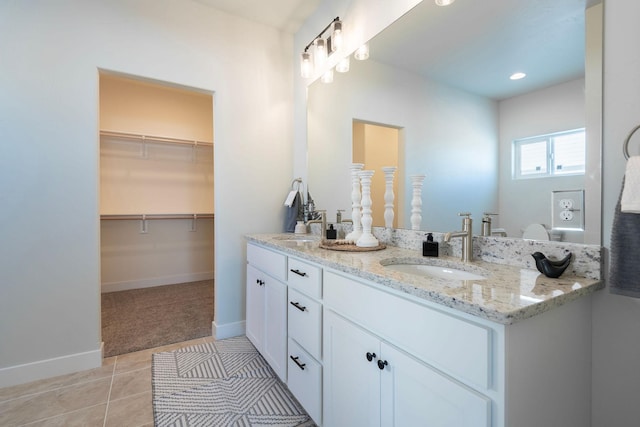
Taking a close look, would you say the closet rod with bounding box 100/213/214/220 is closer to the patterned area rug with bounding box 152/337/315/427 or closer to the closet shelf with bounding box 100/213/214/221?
the closet shelf with bounding box 100/213/214/221

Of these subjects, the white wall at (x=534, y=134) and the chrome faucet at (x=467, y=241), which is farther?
the chrome faucet at (x=467, y=241)

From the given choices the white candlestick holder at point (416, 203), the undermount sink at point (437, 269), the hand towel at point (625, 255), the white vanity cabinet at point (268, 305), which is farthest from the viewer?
the white vanity cabinet at point (268, 305)

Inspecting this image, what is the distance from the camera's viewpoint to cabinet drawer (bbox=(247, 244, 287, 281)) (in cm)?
162

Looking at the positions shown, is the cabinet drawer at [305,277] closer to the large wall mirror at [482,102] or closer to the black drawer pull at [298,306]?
the black drawer pull at [298,306]

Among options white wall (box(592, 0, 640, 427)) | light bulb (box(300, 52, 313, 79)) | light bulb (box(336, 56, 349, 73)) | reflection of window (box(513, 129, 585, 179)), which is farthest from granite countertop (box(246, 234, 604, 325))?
light bulb (box(300, 52, 313, 79))

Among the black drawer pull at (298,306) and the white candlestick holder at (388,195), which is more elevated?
the white candlestick holder at (388,195)

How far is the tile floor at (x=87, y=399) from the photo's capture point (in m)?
1.43

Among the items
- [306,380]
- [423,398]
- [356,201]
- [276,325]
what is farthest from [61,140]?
[423,398]

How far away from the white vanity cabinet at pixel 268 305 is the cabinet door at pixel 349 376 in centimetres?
43

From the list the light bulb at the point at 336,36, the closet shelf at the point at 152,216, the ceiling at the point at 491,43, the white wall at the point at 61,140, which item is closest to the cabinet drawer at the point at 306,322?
the ceiling at the point at 491,43

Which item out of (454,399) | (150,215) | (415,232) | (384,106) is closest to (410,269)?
(415,232)

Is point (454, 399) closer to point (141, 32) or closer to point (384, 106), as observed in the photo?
point (384, 106)

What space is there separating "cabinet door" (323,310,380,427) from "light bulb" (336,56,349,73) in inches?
63.5

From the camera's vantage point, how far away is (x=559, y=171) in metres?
1.02
